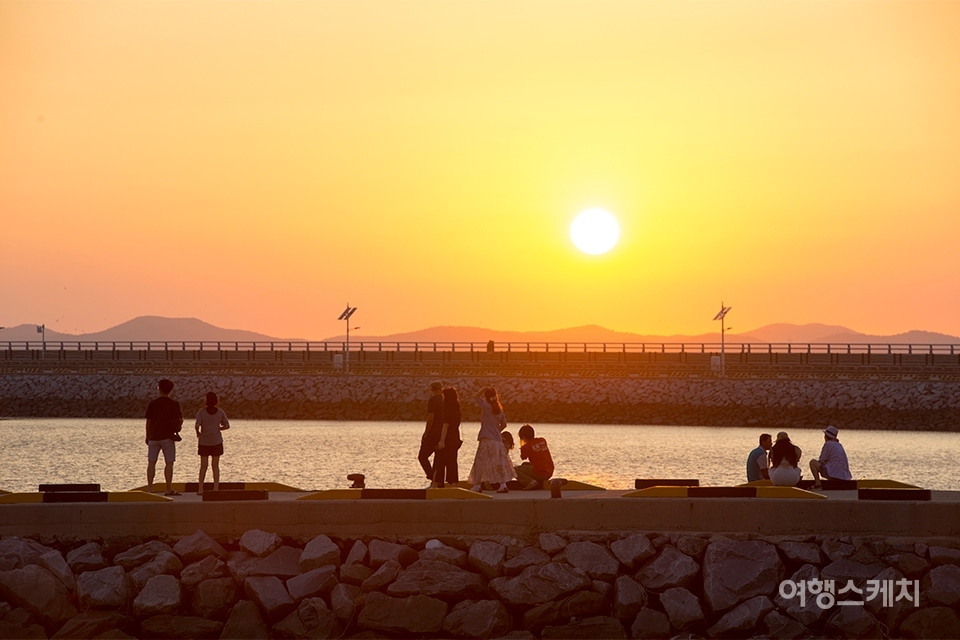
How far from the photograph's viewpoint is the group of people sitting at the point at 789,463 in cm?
1753

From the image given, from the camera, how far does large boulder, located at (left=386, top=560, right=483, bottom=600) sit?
48.1ft

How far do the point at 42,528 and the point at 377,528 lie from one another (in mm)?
4172

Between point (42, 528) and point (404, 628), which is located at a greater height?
point (42, 528)

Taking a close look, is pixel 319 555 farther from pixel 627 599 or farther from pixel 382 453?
pixel 382 453

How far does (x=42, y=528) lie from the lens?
51.0 feet

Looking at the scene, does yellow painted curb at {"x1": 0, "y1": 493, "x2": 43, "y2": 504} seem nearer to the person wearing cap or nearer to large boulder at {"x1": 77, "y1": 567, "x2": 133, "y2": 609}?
large boulder at {"x1": 77, "y1": 567, "x2": 133, "y2": 609}

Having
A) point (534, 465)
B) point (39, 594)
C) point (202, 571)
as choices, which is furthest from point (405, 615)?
point (39, 594)

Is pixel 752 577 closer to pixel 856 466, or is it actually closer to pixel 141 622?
pixel 141 622

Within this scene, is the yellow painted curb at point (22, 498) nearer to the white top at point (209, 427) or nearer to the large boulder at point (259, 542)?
the white top at point (209, 427)

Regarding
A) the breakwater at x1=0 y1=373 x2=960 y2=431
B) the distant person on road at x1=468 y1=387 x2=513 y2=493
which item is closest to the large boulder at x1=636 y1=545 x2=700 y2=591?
the distant person on road at x1=468 y1=387 x2=513 y2=493

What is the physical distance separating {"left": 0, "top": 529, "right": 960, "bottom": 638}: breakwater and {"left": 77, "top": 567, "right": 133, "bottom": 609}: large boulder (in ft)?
0.05

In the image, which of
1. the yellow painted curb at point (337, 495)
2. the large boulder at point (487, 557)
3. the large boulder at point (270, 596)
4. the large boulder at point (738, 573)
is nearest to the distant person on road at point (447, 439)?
the yellow painted curb at point (337, 495)

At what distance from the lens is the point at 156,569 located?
15.0 m

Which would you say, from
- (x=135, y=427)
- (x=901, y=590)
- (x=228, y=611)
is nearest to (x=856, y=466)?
(x=901, y=590)
